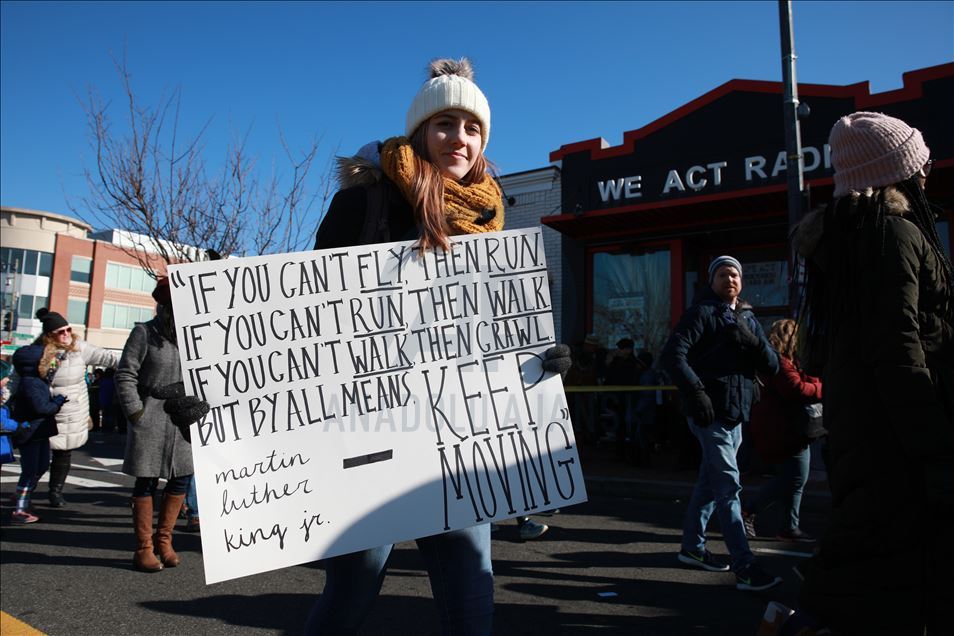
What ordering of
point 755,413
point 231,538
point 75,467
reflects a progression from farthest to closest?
1. point 75,467
2. point 755,413
3. point 231,538

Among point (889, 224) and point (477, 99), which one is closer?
point (889, 224)

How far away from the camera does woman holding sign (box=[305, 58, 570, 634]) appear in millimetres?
1832

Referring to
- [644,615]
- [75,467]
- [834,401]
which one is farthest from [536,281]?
[75,467]

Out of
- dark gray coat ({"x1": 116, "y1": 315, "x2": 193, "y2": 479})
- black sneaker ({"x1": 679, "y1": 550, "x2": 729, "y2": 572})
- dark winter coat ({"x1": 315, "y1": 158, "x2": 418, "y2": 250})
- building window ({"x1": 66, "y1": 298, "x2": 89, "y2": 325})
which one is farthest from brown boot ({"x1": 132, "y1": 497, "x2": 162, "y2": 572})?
building window ({"x1": 66, "y1": 298, "x2": 89, "y2": 325})

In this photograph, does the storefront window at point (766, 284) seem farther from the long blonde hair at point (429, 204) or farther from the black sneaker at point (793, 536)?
the long blonde hair at point (429, 204)

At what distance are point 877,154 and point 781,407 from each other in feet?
9.91

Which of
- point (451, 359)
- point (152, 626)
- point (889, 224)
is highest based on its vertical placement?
point (889, 224)

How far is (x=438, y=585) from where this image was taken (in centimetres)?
189

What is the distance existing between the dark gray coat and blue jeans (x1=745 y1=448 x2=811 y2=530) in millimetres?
4243

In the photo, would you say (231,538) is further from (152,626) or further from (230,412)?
(152,626)

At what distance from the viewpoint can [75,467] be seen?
9555 millimetres

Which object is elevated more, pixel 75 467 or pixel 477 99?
pixel 477 99

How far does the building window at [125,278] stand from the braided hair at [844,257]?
203 ft

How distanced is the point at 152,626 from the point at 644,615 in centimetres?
256
